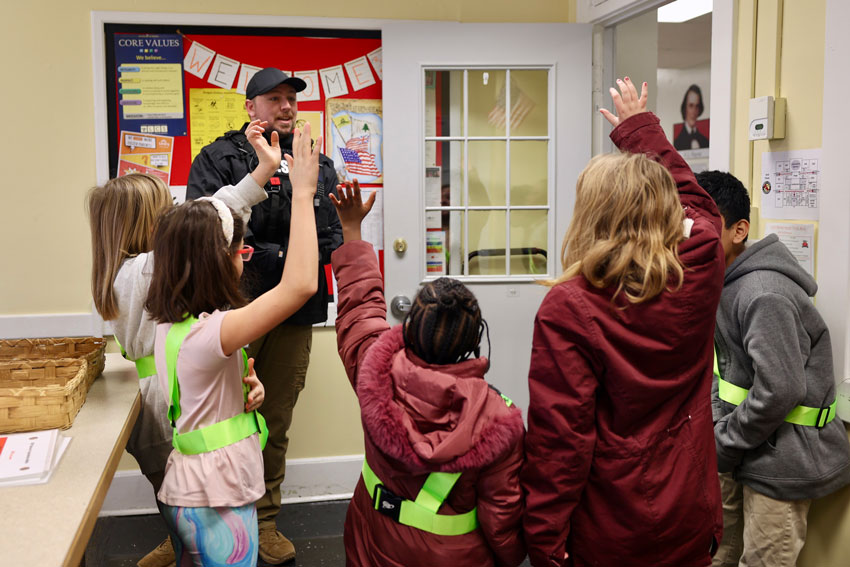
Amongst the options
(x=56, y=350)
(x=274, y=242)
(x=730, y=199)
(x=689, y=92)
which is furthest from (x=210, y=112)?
(x=689, y=92)

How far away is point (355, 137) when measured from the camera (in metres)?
3.33

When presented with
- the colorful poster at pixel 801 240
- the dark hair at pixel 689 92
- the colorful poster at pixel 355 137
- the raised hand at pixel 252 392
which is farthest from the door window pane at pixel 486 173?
the dark hair at pixel 689 92

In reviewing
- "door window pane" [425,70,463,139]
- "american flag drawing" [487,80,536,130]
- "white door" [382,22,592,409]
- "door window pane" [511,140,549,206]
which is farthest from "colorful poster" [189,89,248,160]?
"door window pane" [511,140,549,206]

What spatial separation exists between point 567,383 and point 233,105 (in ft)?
7.57

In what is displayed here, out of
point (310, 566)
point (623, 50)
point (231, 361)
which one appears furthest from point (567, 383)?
point (623, 50)

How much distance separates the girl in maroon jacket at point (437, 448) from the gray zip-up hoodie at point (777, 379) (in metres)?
0.78

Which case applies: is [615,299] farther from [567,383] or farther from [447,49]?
[447,49]

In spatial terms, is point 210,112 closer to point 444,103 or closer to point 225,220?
point 444,103

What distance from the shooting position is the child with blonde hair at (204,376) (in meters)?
1.58

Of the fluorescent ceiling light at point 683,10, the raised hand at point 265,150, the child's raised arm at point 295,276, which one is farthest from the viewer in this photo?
the fluorescent ceiling light at point 683,10

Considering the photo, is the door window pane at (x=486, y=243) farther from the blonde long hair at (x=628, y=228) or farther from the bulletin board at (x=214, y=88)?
the blonde long hair at (x=628, y=228)

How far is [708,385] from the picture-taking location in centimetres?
155

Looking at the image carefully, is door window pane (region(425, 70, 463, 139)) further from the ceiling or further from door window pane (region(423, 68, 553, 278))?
the ceiling

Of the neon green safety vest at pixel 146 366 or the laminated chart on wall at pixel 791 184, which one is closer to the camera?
the neon green safety vest at pixel 146 366
